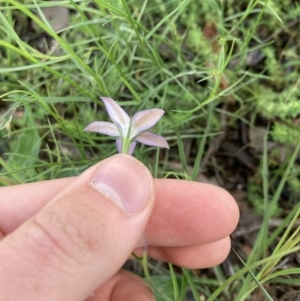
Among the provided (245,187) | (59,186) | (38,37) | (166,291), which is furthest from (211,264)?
(38,37)

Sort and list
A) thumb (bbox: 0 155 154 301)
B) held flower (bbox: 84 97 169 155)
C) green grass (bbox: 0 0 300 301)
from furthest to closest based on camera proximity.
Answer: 1. green grass (bbox: 0 0 300 301)
2. held flower (bbox: 84 97 169 155)
3. thumb (bbox: 0 155 154 301)

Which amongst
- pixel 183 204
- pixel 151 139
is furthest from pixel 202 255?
pixel 151 139

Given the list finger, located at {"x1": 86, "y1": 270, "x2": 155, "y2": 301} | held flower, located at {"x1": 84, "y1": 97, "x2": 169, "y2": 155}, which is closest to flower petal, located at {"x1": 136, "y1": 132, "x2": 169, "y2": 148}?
held flower, located at {"x1": 84, "y1": 97, "x2": 169, "y2": 155}

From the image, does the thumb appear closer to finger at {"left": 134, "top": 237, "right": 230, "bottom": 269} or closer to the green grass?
finger at {"left": 134, "top": 237, "right": 230, "bottom": 269}

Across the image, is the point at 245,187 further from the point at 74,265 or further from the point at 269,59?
the point at 74,265

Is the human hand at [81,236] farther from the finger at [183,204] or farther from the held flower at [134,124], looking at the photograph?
the finger at [183,204]

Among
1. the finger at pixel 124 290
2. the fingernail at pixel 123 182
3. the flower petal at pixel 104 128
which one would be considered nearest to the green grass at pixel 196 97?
the finger at pixel 124 290
